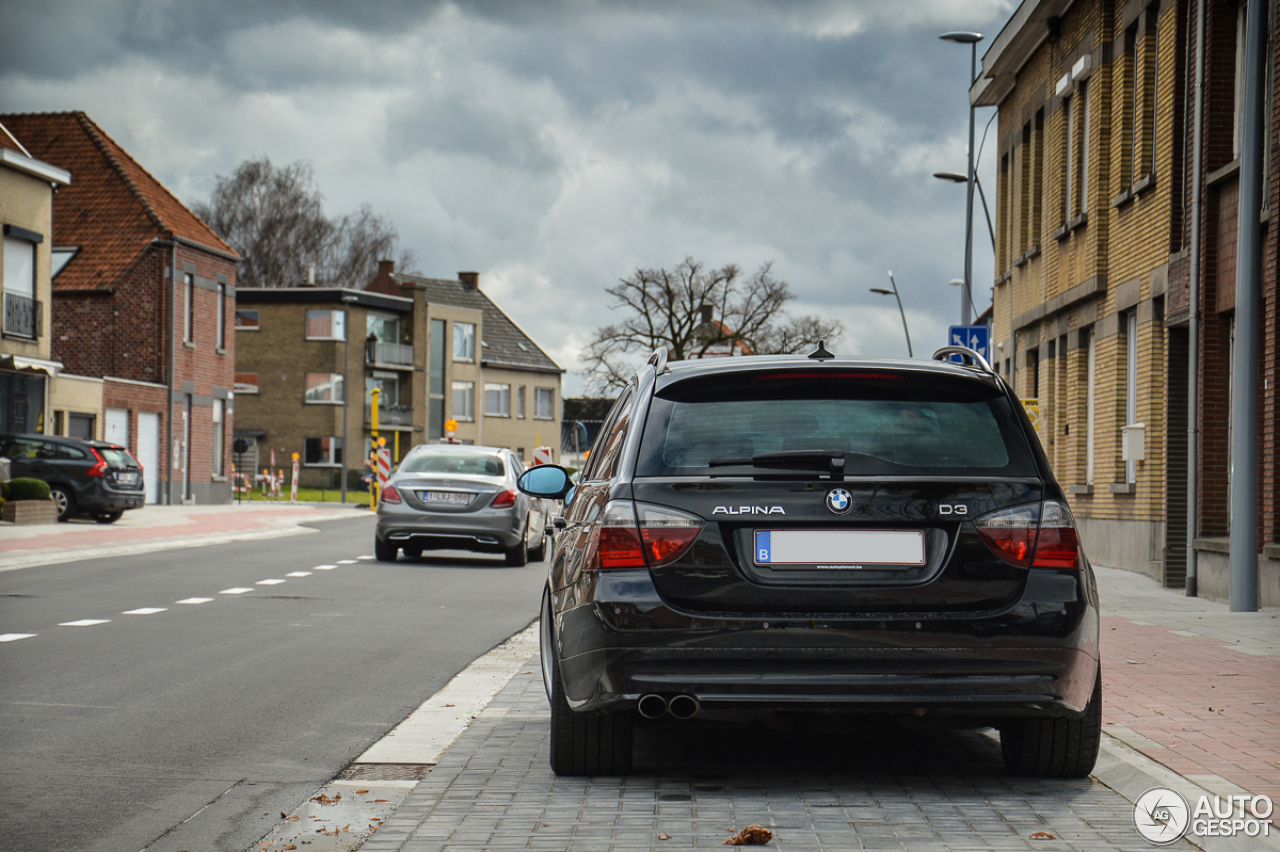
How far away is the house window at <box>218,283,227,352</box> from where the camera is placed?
50.0 m

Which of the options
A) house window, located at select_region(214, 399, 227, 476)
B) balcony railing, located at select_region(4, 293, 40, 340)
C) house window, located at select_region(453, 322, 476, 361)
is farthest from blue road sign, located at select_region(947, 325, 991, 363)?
house window, located at select_region(453, 322, 476, 361)

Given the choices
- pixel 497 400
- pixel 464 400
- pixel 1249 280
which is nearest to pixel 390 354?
pixel 464 400

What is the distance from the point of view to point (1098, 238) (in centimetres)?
2234

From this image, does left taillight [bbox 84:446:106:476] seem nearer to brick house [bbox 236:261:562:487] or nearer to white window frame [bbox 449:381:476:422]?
brick house [bbox 236:261:562:487]

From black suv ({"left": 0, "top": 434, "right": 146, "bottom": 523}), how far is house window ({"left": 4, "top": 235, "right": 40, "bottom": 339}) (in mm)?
7040

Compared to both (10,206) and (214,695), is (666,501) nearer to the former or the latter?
(214,695)

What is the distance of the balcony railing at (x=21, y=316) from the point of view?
36.0 metres

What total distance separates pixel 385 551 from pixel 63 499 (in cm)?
1127

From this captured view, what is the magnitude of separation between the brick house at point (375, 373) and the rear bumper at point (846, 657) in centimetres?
6482

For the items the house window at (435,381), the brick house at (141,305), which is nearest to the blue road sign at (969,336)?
the brick house at (141,305)

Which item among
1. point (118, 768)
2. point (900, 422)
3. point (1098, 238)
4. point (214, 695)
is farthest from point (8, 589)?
point (1098, 238)

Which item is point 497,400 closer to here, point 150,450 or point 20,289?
point 150,450

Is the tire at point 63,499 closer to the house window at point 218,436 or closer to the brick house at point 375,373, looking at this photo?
the house window at point 218,436

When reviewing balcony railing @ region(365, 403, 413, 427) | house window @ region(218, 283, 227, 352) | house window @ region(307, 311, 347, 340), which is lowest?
balcony railing @ region(365, 403, 413, 427)
